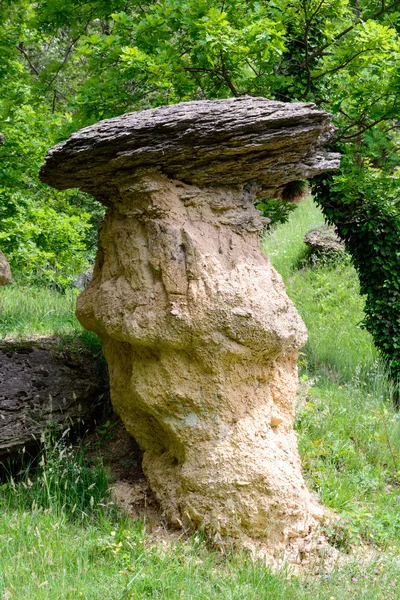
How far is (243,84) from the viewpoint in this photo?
812 cm

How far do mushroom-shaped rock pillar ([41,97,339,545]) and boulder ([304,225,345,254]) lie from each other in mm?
9840

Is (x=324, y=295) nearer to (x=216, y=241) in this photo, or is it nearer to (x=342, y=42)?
(x=342, y=42)

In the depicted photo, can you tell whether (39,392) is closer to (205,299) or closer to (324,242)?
(205,299)

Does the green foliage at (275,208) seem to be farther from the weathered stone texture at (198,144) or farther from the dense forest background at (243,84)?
the weathered stone texture at (198,144)

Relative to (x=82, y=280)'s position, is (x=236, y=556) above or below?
below

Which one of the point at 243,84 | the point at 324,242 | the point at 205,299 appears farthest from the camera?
the point at 324,242

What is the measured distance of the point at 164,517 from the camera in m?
4.76

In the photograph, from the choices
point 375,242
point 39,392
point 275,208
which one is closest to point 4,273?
point 39,392

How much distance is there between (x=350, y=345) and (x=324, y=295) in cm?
341

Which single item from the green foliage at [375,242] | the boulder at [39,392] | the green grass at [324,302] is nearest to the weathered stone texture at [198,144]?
the boulder at [39,392]

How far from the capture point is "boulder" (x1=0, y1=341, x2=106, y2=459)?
17.7 ft

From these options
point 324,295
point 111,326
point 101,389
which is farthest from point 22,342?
point 324,295

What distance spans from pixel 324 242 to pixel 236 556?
1122 centimetres

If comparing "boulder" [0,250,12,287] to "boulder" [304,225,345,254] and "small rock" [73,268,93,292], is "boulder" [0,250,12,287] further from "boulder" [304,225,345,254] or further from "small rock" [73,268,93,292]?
"boulder" [304,225,345,254]
